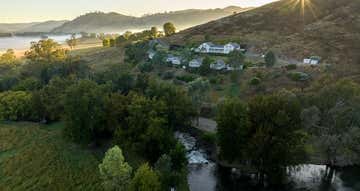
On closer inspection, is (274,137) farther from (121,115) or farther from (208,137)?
(121,115)

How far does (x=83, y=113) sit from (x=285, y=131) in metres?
27.2

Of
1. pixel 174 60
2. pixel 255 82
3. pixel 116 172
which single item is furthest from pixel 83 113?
pixel 174 60

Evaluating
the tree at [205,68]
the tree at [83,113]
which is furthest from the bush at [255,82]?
the tree at [83,113]

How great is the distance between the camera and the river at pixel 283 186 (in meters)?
34.9

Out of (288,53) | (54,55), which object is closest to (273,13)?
(288,53)

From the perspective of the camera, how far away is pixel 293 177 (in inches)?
1458

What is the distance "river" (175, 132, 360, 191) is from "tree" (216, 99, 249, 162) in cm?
275

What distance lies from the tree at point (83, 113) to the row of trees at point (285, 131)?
17891mm

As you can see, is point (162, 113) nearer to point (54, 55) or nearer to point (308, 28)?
point (54, 55)

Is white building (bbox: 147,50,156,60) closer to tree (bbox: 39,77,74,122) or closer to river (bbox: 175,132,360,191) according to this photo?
tree (bbox: 39,77,74,122)

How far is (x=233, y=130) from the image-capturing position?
35.9 metres

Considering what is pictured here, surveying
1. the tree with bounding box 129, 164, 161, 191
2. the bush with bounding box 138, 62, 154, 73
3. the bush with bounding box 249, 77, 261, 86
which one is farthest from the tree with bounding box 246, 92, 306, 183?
the bush with bounding box 138, 62, 154, 73

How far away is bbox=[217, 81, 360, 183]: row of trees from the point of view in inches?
1328

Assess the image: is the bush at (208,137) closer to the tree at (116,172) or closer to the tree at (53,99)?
the tree at (116,172)
